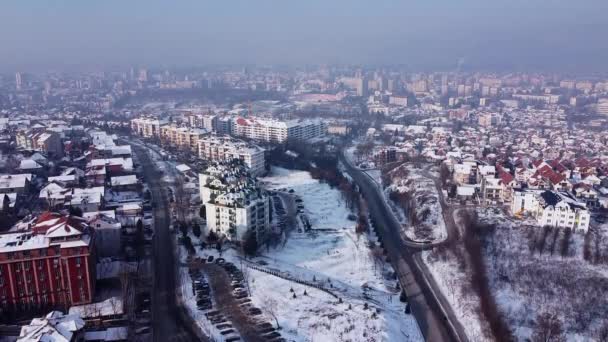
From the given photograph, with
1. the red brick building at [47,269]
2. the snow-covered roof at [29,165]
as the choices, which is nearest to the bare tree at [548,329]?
the red brick building at [47,269]

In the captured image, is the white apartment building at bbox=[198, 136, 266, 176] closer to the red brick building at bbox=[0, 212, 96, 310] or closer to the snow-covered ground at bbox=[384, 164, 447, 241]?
A: the snow-covered ground at bbox=[384, 164, 447, 241]

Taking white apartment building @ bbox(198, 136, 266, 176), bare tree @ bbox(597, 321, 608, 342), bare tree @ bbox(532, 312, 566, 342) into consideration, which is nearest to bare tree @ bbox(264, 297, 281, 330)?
bare tree @ bbox(532, 312, 566, 342)

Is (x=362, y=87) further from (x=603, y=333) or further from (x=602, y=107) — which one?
(x=603, y=333)

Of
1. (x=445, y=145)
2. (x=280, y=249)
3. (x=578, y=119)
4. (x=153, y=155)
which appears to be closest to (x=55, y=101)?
(x=153, y=155)

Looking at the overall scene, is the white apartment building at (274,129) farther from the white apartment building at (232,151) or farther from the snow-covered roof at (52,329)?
the snow-covered roof at (52,329)

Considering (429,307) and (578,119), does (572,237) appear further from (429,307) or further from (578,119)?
(578,119)

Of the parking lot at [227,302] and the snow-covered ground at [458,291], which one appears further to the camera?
the snow-covered ground at [458,291]
